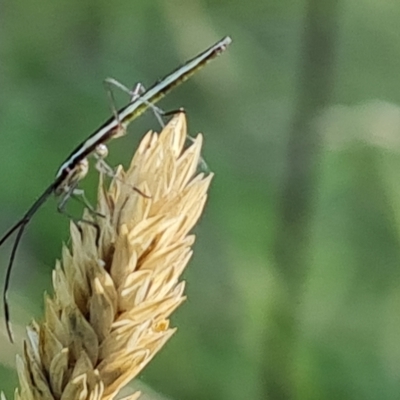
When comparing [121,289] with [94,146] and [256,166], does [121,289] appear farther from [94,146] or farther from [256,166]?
[256,166]

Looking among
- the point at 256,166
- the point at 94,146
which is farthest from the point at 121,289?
the point at 256,166

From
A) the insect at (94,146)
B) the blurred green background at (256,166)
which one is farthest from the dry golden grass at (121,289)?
→ the blurred green background at (256,166)

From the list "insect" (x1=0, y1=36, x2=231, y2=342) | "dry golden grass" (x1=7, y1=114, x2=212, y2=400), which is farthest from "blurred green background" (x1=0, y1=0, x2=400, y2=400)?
"dry golden grass" (x1=7, y1=114, x2=212, y2=400)

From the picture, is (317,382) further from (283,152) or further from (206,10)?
(206,10)

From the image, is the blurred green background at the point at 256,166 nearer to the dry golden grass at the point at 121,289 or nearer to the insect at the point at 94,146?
the insect at the point at 94,146

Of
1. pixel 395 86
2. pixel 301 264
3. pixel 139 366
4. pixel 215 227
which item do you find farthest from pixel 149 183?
pixel 395 86

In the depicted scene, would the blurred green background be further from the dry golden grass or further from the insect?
the dry golden grass
